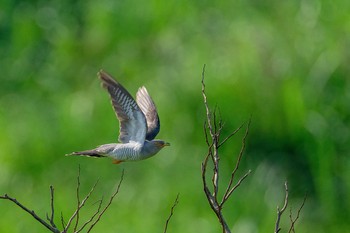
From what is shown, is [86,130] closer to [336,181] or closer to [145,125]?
[336,181]

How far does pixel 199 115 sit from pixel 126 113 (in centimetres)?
592

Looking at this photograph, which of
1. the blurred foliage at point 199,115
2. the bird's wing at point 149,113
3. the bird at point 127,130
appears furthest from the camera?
the blurred foliage at point 199,115

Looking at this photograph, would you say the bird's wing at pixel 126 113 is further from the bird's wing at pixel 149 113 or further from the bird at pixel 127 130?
the bird's wing at pixel 149 113

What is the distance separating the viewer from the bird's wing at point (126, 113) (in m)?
5.98

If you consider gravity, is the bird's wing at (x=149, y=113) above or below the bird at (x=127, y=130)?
above

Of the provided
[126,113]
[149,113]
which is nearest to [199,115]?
[149,113]

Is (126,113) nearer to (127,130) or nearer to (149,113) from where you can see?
(127,130)

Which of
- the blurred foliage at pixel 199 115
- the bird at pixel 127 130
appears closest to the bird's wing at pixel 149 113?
the bird at pixel 127 130

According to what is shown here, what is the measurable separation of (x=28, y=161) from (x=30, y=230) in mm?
1294

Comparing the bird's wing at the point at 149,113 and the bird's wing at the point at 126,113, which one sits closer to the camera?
the bird's wing at the point at 126,113

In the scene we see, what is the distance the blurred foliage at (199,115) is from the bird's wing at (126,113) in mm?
4825

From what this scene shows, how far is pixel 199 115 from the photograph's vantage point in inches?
472

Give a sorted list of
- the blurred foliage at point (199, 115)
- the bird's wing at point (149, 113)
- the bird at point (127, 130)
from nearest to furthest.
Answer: the bird at point (127, 130)
the bird's wing at point (149, 113)
the blurred foliage at point (199, 115)

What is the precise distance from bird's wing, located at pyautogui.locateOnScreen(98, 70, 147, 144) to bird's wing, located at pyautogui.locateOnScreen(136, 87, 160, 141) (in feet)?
1.12
